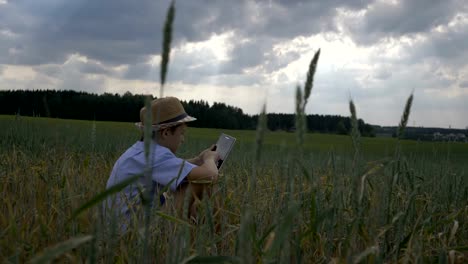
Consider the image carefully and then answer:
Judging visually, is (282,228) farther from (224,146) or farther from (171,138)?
(171,138)

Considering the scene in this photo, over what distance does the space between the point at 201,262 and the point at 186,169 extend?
1705mm

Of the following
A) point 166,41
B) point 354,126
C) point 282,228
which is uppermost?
point 166,41

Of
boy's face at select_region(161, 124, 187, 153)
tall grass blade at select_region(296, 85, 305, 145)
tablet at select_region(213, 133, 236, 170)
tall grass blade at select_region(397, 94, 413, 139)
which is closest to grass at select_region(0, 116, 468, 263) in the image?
tall grass blade at select_region(296, 85, 305, 145)

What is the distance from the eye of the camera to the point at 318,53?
812 mm

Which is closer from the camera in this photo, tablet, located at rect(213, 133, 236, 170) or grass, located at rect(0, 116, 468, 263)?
grass, located at rect(0, 116, 468, 263)

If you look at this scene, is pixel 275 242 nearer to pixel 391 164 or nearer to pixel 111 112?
pixel 391 164

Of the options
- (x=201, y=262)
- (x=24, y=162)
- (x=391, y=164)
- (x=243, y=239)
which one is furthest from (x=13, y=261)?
(x=24, y=162)

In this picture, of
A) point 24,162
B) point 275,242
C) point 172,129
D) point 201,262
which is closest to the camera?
point 275,242

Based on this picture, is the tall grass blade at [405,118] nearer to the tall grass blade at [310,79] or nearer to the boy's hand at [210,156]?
the tall grass blade at [310,79]

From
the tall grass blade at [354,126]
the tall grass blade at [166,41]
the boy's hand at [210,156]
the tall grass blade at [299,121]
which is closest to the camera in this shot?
the tall grass blade at [166,41]

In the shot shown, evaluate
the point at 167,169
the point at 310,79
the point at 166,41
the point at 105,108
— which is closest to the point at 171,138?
the point at 167,169

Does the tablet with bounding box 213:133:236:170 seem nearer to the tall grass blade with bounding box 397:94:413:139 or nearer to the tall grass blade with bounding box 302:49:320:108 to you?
the tall grass blade with bounding box 397:94:413:139

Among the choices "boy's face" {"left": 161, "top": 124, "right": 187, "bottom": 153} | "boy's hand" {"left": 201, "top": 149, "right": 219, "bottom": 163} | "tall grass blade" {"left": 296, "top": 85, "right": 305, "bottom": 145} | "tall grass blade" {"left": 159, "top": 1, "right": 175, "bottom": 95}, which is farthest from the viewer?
"boy's face" {"left": 161, "top": 124, "right": 187, "bottom": 153}

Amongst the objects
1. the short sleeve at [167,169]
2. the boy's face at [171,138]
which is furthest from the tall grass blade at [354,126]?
the boy's face at [171,138]
